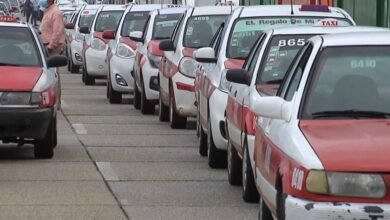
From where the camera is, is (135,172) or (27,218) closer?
(27,218)

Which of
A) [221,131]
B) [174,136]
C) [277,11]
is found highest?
[277,11]

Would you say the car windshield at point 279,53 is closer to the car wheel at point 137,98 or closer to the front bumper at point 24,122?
the front bumper at point 24,122

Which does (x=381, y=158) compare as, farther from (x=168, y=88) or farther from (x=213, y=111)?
(x=168, y=88)

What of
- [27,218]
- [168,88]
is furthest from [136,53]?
[27,218]

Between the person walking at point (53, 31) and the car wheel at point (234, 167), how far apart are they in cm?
865

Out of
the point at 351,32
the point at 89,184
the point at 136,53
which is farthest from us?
the point at 136,53

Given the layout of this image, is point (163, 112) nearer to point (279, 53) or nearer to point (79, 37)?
point (279, 53)

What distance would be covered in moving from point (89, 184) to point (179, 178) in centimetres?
107

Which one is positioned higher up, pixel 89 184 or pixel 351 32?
pixel 351 32

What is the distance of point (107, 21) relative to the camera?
3056 centimetres

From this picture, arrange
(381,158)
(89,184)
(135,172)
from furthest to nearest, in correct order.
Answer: (135,172), (89,184), (381,158)

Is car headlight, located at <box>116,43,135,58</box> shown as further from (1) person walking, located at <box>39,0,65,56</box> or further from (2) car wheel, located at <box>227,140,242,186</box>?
(2) car wheel, located at <box>227,140,242,186</box>

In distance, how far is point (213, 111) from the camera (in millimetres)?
13516

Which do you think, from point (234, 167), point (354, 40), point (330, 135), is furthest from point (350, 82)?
point (234, 167)
